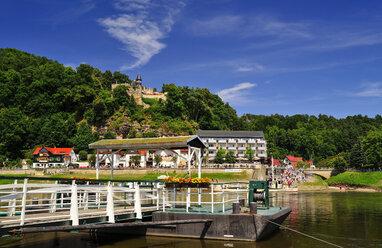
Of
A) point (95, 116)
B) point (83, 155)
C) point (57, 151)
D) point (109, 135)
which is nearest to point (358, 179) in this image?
point (109, 135)

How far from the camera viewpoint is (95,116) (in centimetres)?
9862

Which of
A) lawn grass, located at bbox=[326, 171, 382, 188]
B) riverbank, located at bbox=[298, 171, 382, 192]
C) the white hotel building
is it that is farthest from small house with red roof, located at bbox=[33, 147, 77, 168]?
lawn grass, located at bbox=[326, 171, 382, 188]

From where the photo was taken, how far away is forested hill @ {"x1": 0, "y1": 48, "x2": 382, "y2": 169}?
8644cm

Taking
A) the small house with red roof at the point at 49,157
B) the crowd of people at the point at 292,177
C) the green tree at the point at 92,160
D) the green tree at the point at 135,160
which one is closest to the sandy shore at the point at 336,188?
the crowd of people at the point at 292,177

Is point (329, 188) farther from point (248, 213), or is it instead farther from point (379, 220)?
point (248, 213)

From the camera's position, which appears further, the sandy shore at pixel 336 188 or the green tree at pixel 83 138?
the green tree at pixel 83 138

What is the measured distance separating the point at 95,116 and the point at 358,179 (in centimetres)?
7766

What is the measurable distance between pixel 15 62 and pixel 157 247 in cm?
12436

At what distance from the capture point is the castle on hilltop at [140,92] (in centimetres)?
11388

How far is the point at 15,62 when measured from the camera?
114938mm

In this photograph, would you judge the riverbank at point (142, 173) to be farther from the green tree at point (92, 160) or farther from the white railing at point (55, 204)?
the white railing at point (55, 204)

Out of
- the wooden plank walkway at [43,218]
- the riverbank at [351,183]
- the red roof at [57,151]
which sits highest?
the red roof at [57,151]

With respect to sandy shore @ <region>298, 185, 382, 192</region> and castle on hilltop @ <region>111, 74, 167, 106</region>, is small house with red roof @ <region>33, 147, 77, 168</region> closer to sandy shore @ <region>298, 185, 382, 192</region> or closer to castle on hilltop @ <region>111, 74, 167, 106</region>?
castle on hilltop @ <region>111, 74, 167, 106</region>

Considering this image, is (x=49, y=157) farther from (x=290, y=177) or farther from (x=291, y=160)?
(x=291, y=160)
